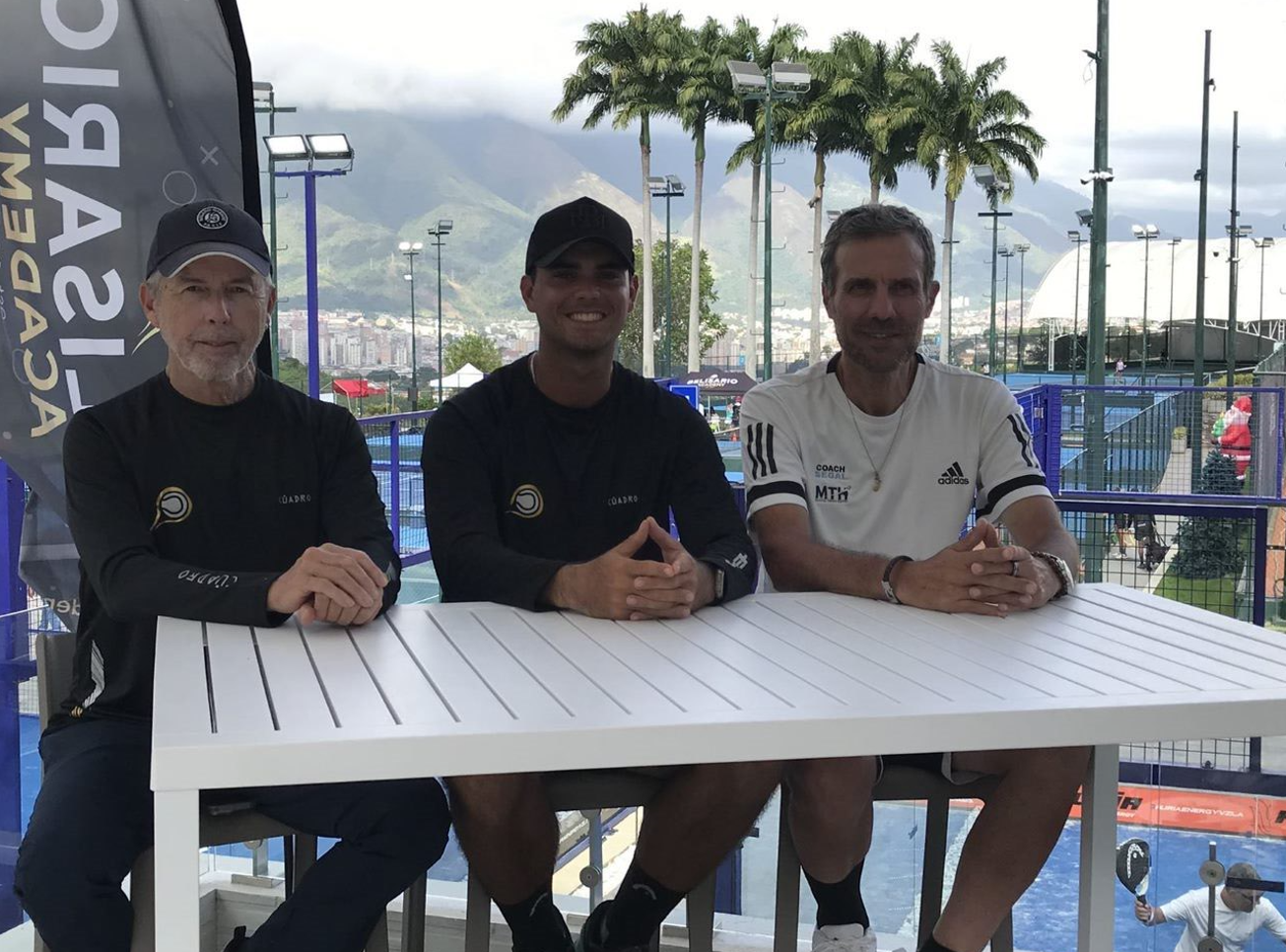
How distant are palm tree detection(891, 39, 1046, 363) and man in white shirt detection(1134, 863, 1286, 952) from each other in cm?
3364

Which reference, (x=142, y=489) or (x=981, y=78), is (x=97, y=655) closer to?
(x=142, y=489)

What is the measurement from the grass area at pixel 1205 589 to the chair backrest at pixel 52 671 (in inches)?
317

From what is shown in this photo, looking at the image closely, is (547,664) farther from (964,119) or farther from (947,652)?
(964,119)

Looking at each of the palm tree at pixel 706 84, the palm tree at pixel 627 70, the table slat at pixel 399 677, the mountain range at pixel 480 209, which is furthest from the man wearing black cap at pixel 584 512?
the mountain range at pixel 480 209

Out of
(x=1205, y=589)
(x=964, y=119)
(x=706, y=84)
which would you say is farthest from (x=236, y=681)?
(x=964, y=119)

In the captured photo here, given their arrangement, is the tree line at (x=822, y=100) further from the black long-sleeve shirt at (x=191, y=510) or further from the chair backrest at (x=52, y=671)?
the chair backrest at (x=52, y=671)

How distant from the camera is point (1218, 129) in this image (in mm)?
15336

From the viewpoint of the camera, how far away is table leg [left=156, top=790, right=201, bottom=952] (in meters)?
0.99

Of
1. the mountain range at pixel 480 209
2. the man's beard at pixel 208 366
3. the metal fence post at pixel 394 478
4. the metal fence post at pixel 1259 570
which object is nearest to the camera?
the man's beard at pixel 208 366

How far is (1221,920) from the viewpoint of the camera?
185cm

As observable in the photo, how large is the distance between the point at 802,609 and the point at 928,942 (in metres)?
0.43

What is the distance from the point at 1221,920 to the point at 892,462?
2.74 ft

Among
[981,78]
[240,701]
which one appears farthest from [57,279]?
[981,78]

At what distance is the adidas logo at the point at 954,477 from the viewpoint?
199cm
